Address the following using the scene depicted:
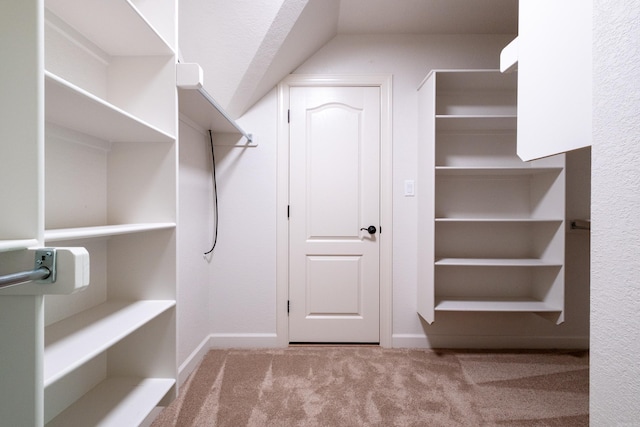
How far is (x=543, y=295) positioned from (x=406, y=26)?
2.22 metres

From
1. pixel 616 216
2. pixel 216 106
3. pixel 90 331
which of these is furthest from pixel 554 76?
pixel 90 331

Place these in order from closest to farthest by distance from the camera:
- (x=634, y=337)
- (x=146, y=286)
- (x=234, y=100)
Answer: (x=634, y=337) → (x=146, y=286) → (x=234, y=100)

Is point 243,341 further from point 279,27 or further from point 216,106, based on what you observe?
point 279,27

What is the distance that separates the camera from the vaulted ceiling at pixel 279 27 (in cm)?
187

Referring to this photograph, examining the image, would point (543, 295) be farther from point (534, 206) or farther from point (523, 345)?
point (534, 206)

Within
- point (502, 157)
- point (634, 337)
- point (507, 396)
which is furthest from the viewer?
point (502, 157)

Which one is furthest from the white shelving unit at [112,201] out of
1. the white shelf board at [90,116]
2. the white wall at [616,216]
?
the white wall at [616,216]

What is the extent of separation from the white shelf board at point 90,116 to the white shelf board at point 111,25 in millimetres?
338

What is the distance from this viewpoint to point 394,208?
2543 millimetres

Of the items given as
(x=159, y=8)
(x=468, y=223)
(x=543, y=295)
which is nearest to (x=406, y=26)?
(x=468, y=223)

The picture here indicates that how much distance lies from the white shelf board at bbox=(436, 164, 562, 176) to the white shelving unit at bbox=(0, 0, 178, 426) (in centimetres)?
175

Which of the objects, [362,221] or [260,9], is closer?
[260,9]

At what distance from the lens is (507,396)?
6.11ft

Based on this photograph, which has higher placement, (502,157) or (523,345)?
(502,157)
